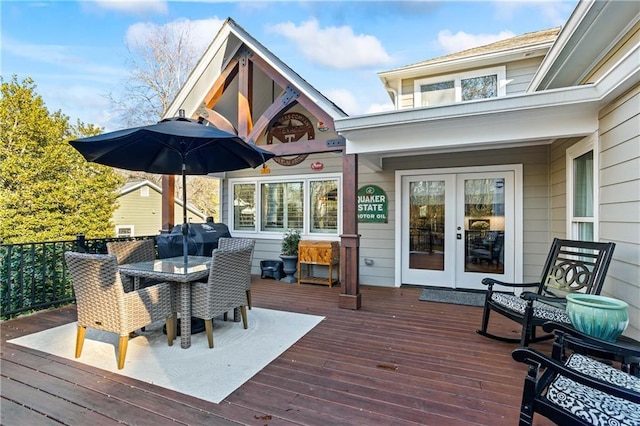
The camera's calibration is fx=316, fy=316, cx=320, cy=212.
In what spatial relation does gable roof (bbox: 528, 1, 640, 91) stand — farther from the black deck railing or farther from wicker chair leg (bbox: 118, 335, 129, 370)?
the black deck railing

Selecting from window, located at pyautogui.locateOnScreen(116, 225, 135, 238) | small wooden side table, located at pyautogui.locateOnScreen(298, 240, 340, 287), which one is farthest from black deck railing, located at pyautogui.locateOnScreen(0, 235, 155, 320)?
window, located at pyautogui.locateOnScreen(116, 225, 135, 238)

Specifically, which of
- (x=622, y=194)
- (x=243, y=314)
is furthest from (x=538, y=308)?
(x=243, y=314)

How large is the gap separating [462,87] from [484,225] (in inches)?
106

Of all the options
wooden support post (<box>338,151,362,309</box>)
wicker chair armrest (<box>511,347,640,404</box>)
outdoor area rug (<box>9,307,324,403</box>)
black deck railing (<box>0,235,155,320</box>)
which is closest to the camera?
wicker chair armrest (<box>511,347,640,404</box>)

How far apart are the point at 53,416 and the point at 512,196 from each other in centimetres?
578

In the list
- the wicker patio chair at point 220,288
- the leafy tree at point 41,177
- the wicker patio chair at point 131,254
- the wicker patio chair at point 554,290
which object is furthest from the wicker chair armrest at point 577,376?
the leafy tree at point 41,177

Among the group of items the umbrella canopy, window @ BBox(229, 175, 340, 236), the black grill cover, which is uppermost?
the umbrella canopy

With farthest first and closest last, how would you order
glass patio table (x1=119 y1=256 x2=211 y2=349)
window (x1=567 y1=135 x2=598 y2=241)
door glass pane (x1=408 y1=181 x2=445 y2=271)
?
door glass pane (x1=408 y1=181 x2=445 y2=271)
window (x1=567 y1=135 x2=598 y2=241)
glass patio table (x1=119 y1=256 x2=211 y2=349)

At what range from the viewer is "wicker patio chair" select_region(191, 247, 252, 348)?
2.96m

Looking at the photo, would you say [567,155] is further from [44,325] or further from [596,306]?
[44,325]

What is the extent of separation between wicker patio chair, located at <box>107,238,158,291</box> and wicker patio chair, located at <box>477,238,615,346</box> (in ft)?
12.2

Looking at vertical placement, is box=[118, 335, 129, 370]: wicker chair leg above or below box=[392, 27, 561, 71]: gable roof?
below

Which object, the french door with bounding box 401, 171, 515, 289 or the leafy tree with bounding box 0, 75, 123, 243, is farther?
the leafy tree with bounding box 0, 75, 123, 243

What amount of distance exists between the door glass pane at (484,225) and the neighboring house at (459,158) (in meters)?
0.02
